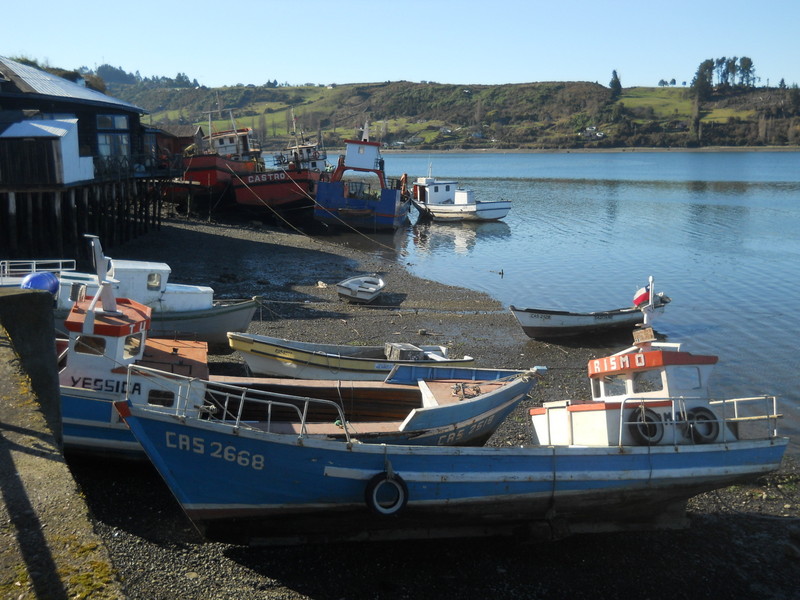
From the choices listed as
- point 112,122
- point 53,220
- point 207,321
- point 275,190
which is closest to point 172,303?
point 207,321

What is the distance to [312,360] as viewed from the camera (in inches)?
618

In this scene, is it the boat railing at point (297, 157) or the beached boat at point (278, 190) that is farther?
the boat railing at point (297, 157)

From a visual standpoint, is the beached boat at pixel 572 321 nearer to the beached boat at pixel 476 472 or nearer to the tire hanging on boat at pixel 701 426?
the beached boat at pixel 476 472

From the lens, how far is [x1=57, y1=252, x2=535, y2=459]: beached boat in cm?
1117

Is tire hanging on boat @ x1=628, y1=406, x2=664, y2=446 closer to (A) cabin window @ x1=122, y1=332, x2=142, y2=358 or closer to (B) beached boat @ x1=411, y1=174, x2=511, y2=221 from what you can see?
(A) cabin window @ x1=122, y1=332, x2=142, y2=358

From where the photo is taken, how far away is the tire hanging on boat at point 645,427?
10.9 metres

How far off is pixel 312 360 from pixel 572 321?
31.7 feet

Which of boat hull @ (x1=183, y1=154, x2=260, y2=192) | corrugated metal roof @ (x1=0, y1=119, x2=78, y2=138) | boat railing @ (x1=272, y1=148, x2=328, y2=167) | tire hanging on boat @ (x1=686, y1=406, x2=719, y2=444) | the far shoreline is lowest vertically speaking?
tire hanging on boat @ (x1=686, y1=406, x2=719, y2=444)

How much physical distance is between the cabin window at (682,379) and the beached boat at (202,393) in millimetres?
2547

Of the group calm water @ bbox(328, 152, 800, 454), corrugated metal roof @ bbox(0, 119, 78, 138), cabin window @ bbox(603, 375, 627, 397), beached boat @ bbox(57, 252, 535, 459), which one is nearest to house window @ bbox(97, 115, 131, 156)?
corrugated metal roof @ bbox(0, 119, 78, 138)

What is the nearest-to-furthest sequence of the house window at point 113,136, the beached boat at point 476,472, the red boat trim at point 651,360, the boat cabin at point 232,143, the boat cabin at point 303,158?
the beached boat at point 476,472, the red boat trim at point 651,360, the house window at point 113,136, the boat cabin at point 232,143, the boat cabin at point 303,158

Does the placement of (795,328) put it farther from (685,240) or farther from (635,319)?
(685,240)

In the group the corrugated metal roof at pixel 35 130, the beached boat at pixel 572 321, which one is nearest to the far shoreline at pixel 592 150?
the corrugated metal roof at pixel 35 130

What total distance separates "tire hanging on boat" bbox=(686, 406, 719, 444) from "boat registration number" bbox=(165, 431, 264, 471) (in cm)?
644
